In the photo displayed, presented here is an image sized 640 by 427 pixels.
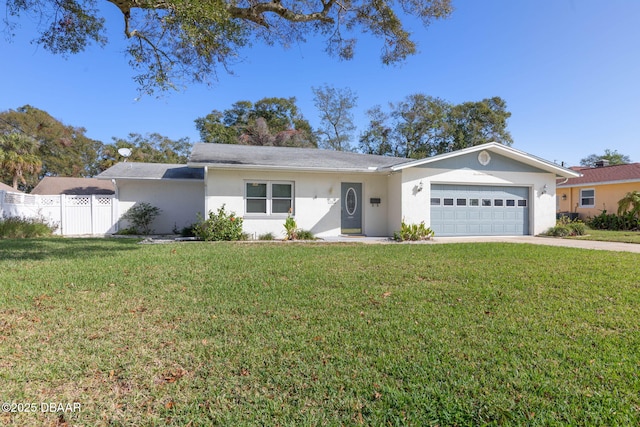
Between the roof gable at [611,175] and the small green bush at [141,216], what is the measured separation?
73.6 feet

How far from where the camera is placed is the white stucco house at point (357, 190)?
485 inches

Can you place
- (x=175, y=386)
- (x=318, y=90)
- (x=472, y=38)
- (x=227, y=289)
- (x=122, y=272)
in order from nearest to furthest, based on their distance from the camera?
(x=175, y=386)
(x=227, y=289)
(x=122, y=272)
(x=472, y=38)
(x=318, y=90)

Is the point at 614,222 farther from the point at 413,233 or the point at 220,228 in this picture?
the point at 220,228

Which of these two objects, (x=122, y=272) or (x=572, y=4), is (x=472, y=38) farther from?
(x=122, y=272)

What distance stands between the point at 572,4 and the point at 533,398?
40.7 ft

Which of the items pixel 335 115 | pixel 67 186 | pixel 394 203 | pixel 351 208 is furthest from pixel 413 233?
pixel 67 186

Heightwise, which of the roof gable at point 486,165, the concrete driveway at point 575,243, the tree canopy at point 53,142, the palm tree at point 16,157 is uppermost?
the tree canopy at point 53,142

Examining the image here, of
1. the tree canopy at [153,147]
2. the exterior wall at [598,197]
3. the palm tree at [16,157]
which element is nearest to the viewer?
the exterior wall at [598,197]

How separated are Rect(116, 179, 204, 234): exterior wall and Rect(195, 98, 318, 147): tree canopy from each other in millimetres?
16583

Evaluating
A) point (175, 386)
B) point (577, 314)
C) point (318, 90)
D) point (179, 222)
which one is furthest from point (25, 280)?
point (318, 90)

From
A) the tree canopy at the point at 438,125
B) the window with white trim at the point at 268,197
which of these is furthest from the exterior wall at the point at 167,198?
the tree canopy at the point at 438,125

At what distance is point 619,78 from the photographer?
12.0m

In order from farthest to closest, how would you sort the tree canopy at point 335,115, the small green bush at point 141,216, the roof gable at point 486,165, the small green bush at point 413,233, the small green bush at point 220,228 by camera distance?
1. the tree canopy at point 335,115
2. the small green bush at point 141,216
3. the roof gable at point 486,165
4. the small green bush at point 413,233
5. the small green bush at point 220,228

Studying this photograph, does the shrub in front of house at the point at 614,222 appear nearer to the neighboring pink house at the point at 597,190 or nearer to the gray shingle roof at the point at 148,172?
the neighboring pink house at the point at 597,190
